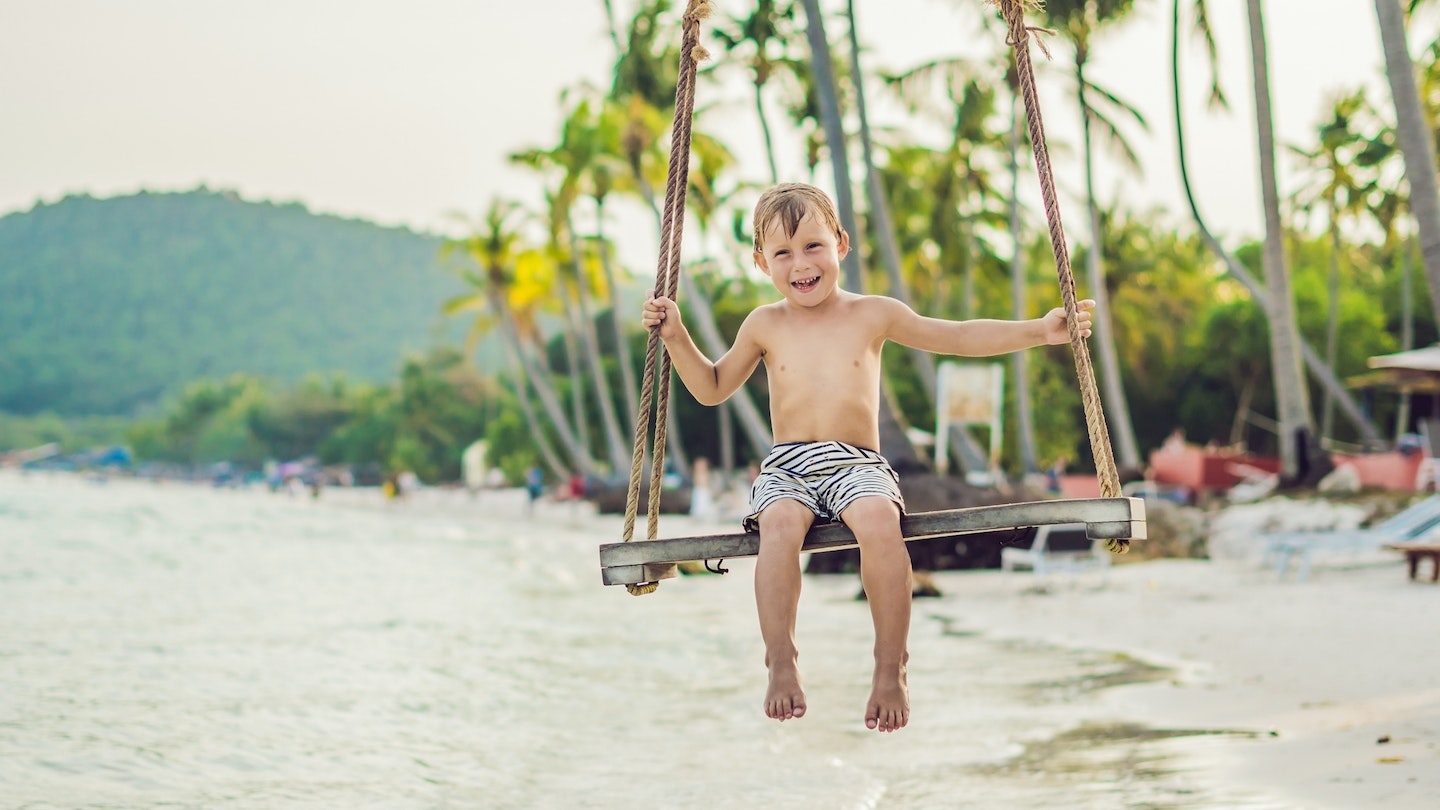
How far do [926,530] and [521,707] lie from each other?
830 centimetres

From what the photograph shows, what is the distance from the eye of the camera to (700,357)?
186 inches

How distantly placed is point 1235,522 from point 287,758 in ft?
43.6

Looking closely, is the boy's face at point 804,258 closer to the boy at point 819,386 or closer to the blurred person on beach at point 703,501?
the boy at point 819,386

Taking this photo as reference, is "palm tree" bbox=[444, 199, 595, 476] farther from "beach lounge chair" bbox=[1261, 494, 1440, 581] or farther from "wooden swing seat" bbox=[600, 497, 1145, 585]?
"wooden swing seat" bbox=[600, 497, 1145, 585]

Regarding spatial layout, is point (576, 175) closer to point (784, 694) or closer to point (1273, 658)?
point (1273, 658)

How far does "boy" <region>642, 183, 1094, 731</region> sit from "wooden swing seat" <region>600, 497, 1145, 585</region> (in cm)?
8

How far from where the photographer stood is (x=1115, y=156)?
28.7m

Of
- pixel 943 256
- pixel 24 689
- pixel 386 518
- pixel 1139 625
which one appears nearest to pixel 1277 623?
pixel 1139 625

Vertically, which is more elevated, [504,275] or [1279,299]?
[504,275]

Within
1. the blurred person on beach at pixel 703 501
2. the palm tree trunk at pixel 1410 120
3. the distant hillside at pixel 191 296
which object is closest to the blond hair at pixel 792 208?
the palm tree trunk at pixel 1410 120

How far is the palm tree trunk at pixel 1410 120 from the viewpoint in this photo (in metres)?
11.1

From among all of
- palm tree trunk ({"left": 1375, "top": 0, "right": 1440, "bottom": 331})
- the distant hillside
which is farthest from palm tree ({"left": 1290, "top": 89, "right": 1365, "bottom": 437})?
the distant hillside

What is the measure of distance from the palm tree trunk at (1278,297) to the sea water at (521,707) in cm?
607

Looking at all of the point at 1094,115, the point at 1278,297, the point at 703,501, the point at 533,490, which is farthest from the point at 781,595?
the point at 533,490
